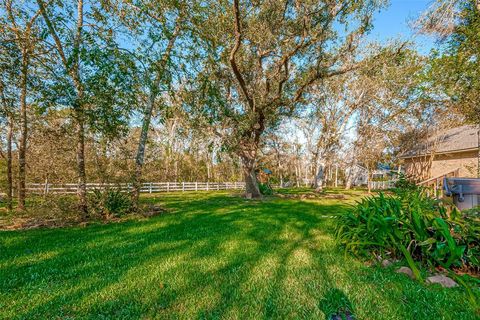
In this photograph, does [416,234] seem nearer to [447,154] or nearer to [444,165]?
[447,154]

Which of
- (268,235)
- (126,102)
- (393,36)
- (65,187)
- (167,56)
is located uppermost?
(393,36)

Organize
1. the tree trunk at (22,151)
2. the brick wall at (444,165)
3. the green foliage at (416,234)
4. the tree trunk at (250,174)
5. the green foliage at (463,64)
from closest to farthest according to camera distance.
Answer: the green foliage at (416,234), the tree trunk at (22,151), the green foliage at (463,64), the tree trunk at (250,174), the brick wall at (444,165)

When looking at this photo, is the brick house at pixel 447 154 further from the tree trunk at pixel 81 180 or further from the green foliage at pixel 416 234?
the tree trunk at pixel 81 180

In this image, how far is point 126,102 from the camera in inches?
194

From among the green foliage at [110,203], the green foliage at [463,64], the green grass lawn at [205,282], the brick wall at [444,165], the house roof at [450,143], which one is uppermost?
the green foliage at [463,64]

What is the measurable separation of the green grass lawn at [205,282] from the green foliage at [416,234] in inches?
13.6

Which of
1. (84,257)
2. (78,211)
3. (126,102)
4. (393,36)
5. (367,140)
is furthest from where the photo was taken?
(367,140)

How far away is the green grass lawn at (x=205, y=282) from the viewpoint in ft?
5.85

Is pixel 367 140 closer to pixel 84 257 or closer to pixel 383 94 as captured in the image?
pixel 383 94

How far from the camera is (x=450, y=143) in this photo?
13.4 m

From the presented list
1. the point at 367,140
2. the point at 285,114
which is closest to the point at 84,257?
the point at 285,114

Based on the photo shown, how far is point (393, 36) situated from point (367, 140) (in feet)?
31.4

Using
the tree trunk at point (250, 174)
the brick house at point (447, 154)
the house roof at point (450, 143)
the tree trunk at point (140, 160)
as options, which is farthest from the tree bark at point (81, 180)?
the house roof at point (450, 143)

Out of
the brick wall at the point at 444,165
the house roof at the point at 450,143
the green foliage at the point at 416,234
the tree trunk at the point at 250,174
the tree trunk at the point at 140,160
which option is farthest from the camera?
the house roof at the point at 450,143
